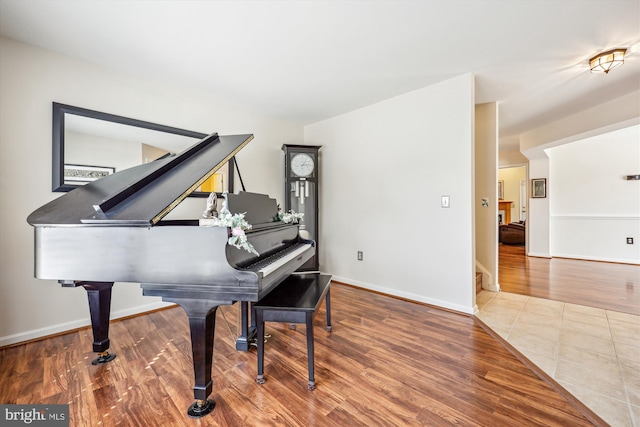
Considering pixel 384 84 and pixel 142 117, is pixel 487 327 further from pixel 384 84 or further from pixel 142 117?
pixel 142 117

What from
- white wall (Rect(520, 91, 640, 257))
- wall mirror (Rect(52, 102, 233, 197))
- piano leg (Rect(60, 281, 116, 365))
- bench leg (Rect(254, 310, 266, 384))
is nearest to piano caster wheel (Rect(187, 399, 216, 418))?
bench leg (Rect(254, 310, 266, 384))

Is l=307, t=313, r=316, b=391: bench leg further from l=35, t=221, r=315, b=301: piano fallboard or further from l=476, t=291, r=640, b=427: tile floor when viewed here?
l=476, t=291, r=640, b=427: tile floor

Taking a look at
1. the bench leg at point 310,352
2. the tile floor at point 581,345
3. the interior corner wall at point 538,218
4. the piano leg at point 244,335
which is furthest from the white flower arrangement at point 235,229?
the interior corner wall at point 538,218

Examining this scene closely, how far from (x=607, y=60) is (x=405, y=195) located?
2.13 metres

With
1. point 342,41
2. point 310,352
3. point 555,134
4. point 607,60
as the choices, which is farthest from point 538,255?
point 310,352

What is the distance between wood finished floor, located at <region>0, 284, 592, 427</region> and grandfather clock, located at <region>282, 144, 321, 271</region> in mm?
1805

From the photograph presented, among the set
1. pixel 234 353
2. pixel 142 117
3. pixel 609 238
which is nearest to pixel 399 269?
pixel 234 353

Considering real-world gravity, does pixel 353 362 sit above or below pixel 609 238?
below

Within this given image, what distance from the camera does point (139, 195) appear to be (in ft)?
5.05

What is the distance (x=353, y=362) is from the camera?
185cm

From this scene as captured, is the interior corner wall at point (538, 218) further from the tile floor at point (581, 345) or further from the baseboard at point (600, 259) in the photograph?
the tile floor at point (581, 345)

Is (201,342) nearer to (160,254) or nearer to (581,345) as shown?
(160,254)

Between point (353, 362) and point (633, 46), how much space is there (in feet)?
11.7

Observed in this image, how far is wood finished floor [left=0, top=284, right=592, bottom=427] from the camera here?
136cm
